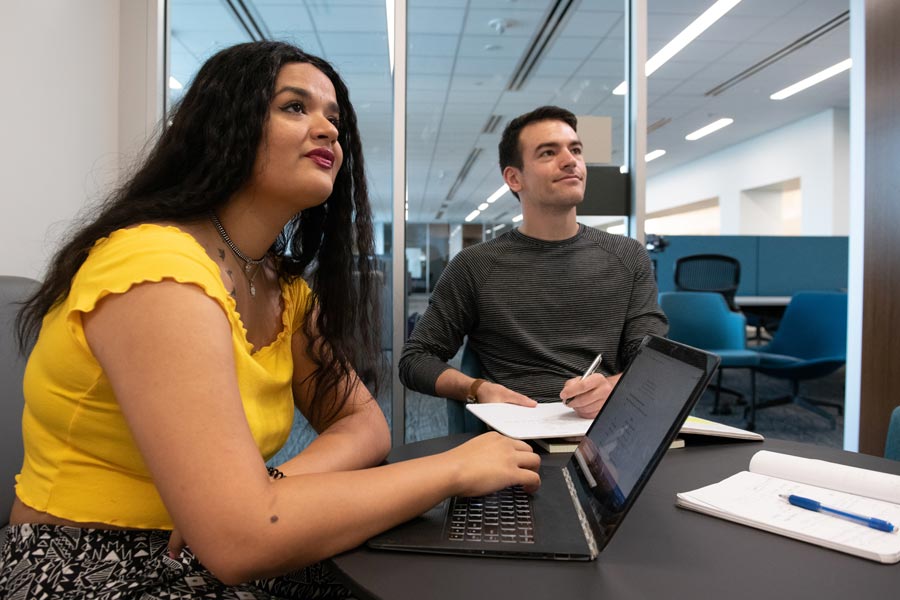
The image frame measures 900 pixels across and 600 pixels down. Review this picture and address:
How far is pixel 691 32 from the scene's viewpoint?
512cm

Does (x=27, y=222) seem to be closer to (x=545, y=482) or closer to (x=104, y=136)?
(x=104, y=136)

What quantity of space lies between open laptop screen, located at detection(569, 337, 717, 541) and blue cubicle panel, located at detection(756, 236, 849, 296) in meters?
5.42

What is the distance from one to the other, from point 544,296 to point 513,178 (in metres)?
0.46

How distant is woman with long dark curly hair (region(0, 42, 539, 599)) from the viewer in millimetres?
597

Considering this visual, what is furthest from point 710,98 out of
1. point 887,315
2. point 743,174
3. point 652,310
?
point 652,310

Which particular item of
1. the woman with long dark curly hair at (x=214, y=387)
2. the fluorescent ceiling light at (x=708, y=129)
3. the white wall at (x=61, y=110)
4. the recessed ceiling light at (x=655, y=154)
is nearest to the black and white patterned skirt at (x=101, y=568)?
the woman with long dark curly hair at (x=214, y=387)

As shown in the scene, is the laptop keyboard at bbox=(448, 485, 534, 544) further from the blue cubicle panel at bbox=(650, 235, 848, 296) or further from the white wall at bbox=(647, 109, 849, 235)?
the white wall at bbox=(647, 109, 849, 235)

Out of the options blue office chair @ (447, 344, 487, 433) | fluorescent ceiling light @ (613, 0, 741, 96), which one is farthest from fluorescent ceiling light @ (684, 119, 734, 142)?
blue office chair @ (447, 344, 487, 433)

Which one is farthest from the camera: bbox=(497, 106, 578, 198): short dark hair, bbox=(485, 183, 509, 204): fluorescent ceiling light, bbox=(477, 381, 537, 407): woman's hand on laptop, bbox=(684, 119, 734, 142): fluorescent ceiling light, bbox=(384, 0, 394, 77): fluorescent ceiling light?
bbox=(684, 119, 734, 142): fluorescent ceiling light

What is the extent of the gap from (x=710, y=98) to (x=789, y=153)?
2.17 meters

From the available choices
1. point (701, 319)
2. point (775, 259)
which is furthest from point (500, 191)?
point (775, 259)

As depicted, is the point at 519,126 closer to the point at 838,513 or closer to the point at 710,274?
the point at 838,513

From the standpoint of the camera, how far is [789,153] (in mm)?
8398

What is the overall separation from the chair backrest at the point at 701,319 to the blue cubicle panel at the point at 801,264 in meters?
1.98
